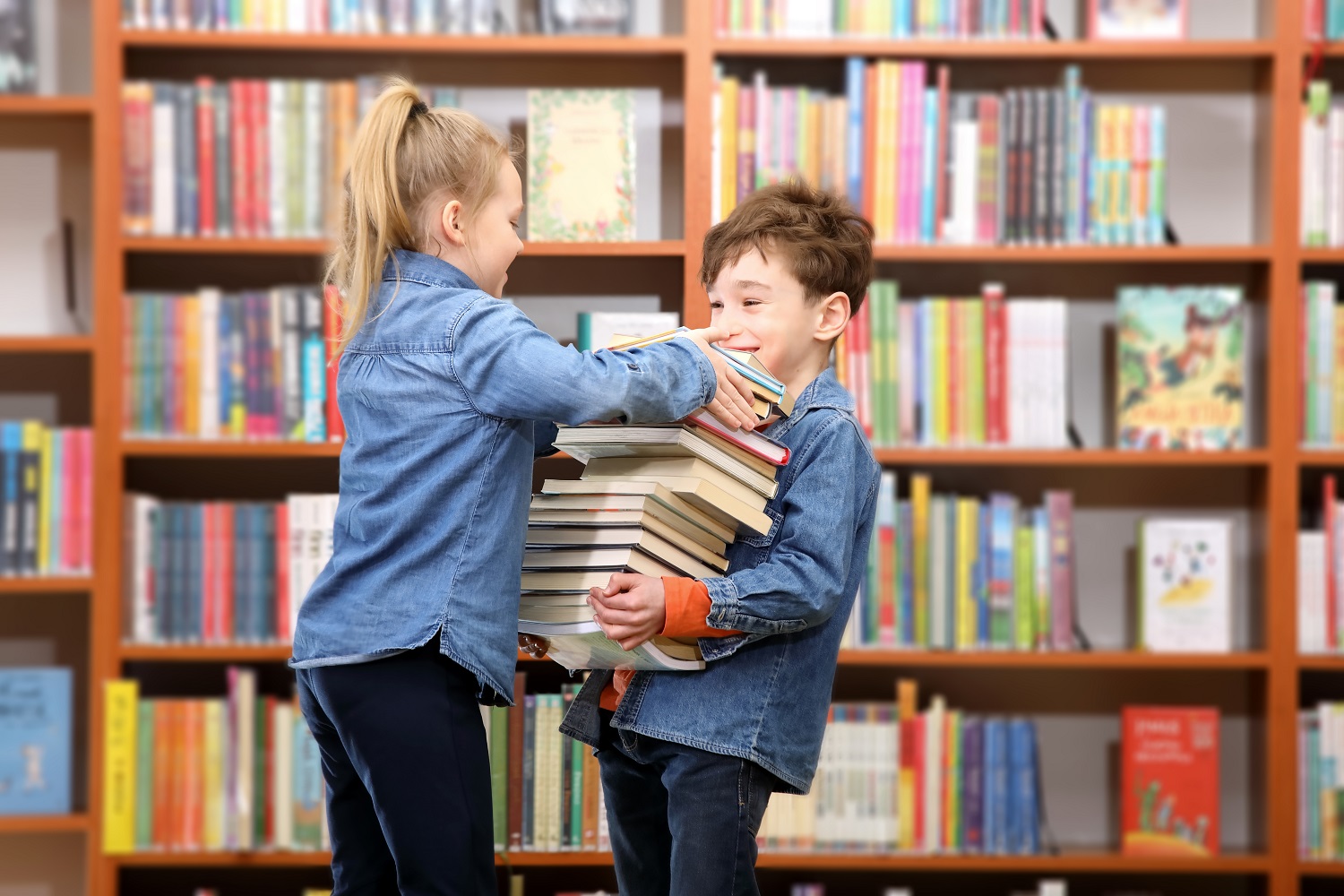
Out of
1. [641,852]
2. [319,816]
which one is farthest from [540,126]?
[319,816]

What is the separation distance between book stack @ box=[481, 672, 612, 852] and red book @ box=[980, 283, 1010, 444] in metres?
1.12

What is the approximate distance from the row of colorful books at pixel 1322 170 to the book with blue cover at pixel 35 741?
2657 mm

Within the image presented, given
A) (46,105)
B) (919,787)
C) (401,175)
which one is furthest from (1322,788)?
(46,105)

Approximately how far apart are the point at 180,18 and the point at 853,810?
2025 mm

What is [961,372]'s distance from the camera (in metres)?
2.43

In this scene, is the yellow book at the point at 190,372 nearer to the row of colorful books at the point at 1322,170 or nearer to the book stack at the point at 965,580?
the book stack at the point at 965,580

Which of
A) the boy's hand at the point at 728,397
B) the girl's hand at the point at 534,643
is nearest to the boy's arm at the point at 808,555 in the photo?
the boy's hand at the point at 728,397

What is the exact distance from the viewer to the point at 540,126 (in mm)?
1921

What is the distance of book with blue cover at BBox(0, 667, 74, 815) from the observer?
2398mm

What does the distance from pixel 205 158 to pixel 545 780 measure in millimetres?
1405

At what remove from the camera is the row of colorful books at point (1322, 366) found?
2410mm

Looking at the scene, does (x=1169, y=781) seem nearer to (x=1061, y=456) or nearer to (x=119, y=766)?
(x=1061, y=456)

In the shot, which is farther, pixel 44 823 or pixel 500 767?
pixel 44 823

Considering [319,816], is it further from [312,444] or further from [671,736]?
[671,736]
